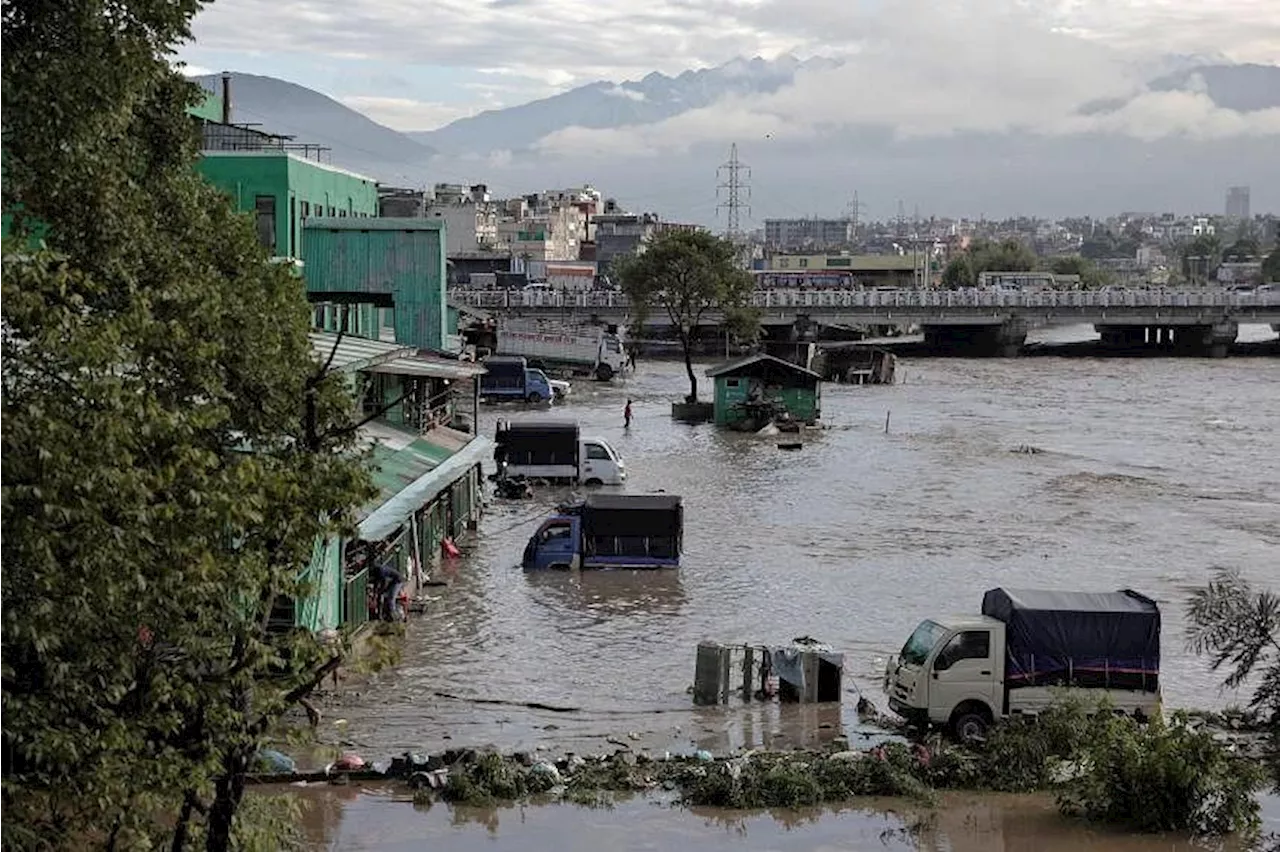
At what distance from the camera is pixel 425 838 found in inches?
538

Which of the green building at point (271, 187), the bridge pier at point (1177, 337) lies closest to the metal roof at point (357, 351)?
the green building at point (271, 187)

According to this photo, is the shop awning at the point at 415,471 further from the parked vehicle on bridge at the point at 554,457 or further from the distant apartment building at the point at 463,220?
the distant apartment building at the point at 463,220

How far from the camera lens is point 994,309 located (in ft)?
286

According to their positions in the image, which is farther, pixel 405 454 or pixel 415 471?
pixel 405 454

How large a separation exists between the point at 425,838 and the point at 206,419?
668cm

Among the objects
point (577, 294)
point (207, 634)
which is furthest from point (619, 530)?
point (577, 294)

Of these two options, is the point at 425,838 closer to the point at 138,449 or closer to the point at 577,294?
the point at 138,449

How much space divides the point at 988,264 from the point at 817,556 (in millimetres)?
147573

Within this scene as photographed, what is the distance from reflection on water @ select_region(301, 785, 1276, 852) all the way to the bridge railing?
70.9 meters

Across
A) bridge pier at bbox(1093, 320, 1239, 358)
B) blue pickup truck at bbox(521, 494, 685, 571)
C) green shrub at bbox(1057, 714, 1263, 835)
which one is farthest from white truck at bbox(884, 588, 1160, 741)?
bridge pier at bbox(1093, 320, 1239, 358)

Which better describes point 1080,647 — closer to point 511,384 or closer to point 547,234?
point 511,384

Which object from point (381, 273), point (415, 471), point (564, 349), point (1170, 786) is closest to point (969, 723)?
point (1170, 786)

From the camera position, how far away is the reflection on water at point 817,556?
1802cm

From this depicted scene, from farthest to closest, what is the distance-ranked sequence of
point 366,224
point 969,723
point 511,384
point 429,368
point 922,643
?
1. point 511,384
2. point 366,224
3. point 429,368
4. point 922,643
5. point 969,723
